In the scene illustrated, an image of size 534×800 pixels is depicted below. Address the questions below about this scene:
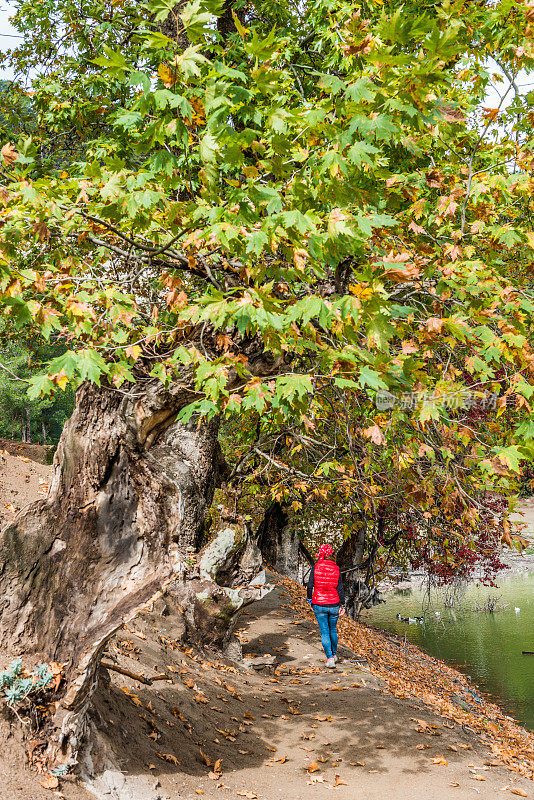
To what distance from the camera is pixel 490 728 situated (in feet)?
31.8

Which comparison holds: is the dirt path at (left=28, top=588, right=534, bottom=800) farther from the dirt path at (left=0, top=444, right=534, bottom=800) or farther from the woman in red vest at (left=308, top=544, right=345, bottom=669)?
the woman in red vest at (left=308, top=544, right=345, bottom=669)

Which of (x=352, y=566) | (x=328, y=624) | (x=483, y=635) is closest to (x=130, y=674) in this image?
(x=328, y=624)

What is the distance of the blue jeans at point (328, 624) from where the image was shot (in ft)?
30.5

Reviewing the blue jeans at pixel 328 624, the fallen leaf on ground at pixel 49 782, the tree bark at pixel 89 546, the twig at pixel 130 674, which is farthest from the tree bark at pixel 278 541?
the fallen leaf on ground at pixel 49 782

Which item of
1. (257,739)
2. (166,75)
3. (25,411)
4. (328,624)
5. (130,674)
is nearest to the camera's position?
(166,75)

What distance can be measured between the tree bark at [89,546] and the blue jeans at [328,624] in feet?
17.6

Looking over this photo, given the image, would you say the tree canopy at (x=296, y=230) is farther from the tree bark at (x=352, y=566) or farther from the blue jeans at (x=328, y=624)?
the tree bark at (x=352, y=566)

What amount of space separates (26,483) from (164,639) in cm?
474

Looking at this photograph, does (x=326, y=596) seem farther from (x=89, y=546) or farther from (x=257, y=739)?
(x=89, y=546)

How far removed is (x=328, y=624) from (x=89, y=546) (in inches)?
233

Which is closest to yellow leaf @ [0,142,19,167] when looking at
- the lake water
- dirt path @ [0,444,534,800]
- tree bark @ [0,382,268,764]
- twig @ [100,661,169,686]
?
tree bark @ [0,382,268,764]

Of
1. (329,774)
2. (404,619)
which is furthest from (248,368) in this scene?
(404,619)

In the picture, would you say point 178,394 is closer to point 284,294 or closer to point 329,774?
point 284,294

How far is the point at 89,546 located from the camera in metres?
4.69
